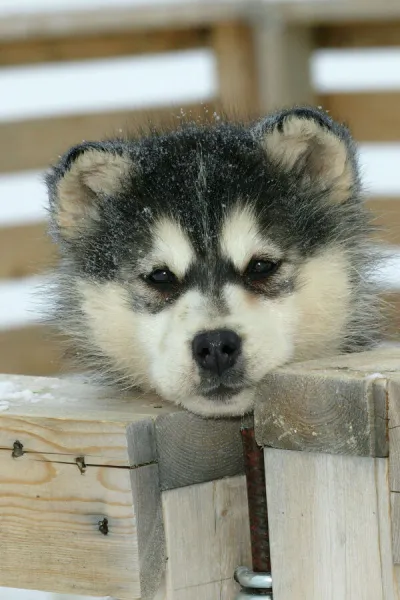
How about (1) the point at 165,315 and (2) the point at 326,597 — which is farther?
(1) the point at 165,315

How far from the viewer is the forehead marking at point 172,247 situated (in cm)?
358

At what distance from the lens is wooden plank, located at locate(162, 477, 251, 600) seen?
112 inches

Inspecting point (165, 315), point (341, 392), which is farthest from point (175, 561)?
point (165, 315)

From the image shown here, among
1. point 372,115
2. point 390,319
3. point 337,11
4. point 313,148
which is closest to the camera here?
point 313,148

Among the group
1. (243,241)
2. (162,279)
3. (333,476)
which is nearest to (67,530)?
(333,476)

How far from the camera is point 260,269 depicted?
3.62m

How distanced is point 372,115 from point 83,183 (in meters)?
5.14

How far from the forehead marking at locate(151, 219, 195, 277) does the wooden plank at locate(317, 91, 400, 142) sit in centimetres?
512

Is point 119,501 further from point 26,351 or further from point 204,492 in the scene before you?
point 26,351

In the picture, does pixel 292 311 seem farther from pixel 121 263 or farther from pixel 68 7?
pixel 68 7

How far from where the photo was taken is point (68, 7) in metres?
8.92

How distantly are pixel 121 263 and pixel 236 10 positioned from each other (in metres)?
5.43

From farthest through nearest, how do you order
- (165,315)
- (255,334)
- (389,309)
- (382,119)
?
1. (382,119)
2. (389,309)
3. (165,315)
4. (255,334)

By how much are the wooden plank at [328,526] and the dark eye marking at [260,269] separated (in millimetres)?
905
